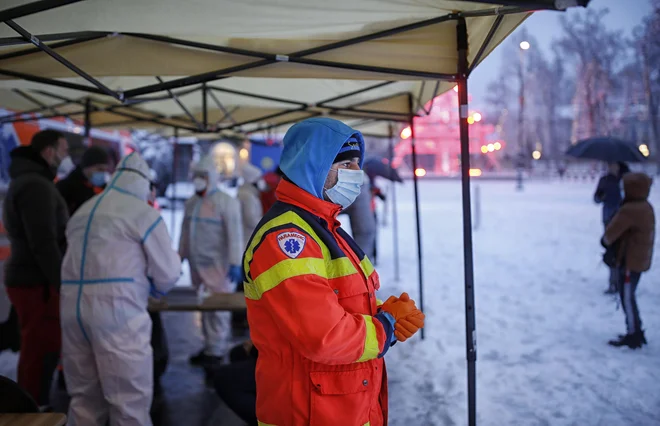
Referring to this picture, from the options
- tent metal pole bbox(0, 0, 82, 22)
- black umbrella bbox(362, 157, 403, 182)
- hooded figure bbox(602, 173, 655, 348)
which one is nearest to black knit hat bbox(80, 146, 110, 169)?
tent metal pole bbox(0, 0, 82, 22)

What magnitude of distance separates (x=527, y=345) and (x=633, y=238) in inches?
61.0

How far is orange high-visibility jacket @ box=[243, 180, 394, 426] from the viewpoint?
1.57m

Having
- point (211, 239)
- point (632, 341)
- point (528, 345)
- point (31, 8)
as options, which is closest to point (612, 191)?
point (632, 341)

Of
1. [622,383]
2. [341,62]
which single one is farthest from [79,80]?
[622,383]

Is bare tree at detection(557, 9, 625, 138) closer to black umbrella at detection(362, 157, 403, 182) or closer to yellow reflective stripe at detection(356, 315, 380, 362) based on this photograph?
black umbrella at detection(362, 157, 403, 182)

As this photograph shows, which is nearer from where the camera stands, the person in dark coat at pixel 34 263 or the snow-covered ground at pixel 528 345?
the person in dark coat at pixel 34 263

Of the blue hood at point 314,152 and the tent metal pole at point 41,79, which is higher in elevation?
the tent metal pole at point 41,79

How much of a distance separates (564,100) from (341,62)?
3714 cm

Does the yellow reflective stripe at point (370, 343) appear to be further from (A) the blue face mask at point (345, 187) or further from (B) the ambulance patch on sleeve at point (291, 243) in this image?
(A) the blue face mask at point (345, 187)

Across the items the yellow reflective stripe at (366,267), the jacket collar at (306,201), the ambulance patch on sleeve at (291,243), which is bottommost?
the yellow reflective stripe at (366,267)

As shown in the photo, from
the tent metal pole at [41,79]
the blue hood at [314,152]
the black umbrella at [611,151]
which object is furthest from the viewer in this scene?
the black umbrella at [611,151]

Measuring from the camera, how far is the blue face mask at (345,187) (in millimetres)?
1852

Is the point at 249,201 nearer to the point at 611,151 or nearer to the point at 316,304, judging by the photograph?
the point at 611,151

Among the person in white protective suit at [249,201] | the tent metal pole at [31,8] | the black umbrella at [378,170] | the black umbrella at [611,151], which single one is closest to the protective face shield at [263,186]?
the person in white protective suit at [249,201]
